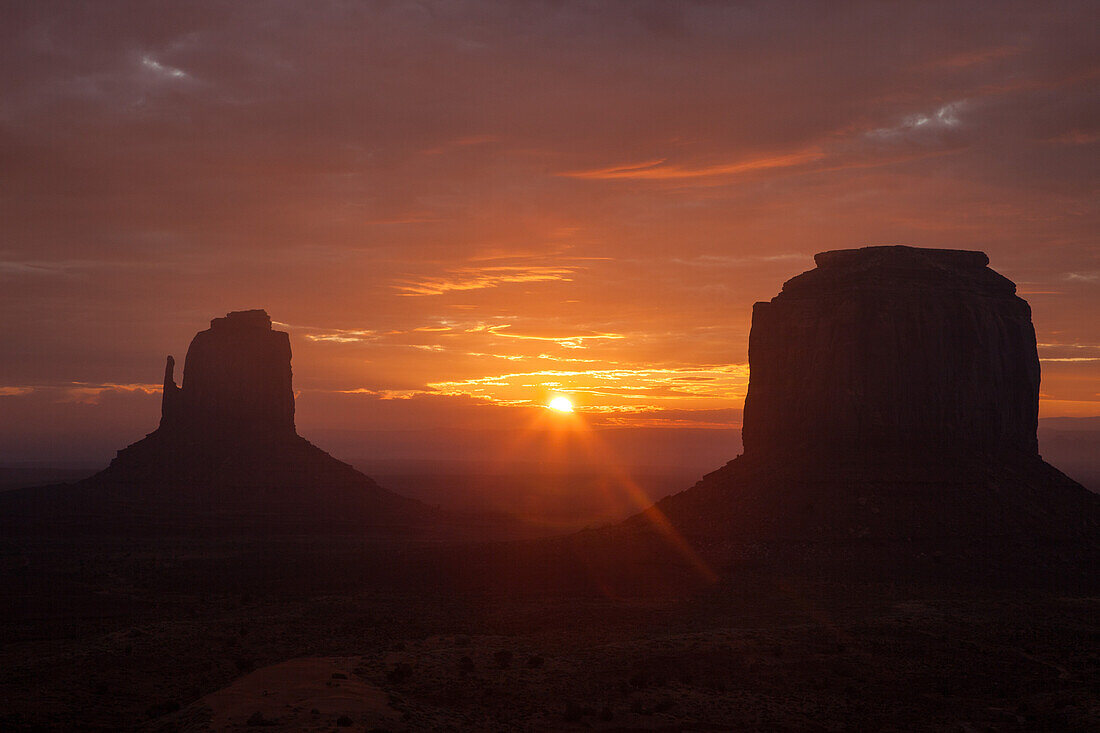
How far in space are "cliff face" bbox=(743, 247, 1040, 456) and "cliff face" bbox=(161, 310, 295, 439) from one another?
289 feet

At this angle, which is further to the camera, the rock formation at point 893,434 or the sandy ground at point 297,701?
the rock formation at point 893,434

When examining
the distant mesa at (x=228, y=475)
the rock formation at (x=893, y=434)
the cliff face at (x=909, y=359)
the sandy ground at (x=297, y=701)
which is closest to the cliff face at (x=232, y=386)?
the distant mesa at (x=228, y=475)

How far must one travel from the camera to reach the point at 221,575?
73.0 m

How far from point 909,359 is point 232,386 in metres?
102

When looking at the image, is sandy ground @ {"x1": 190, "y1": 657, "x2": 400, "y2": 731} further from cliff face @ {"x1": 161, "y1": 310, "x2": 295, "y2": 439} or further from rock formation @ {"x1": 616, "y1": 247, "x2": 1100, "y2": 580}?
cliff face @ {"x1": 161, "y1": 310, "x2": 295, "y2": 439}

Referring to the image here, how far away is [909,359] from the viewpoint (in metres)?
75.0

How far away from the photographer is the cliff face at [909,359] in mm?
74375

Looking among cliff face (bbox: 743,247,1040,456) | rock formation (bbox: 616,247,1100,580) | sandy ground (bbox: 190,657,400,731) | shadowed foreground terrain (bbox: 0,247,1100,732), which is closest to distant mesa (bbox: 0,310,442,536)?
shadowed foreground terrain (bbox: 0,247,1100,732)

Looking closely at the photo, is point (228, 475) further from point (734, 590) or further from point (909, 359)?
point (909, 359)

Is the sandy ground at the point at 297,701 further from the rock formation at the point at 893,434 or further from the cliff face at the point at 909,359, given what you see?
the cliff face at the point at 909,359

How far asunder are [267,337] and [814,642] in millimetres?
115424

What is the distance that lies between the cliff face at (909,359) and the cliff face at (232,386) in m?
88.1

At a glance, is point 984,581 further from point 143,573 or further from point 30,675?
point 143,573

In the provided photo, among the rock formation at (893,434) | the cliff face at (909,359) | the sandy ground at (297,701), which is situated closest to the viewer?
the sandy ground at (297,701)
